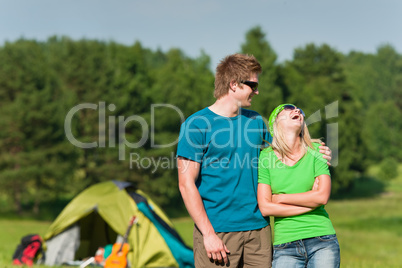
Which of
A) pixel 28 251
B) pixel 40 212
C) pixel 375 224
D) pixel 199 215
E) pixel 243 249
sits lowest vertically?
pixel 375 224

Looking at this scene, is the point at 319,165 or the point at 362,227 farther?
the point at 362,227

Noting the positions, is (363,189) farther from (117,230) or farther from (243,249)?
(243,249)

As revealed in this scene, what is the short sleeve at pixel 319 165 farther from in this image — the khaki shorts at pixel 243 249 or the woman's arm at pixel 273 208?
the khaki shorts at pixel 243 249

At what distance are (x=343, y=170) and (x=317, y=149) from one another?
39266 mm

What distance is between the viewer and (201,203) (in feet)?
9.54

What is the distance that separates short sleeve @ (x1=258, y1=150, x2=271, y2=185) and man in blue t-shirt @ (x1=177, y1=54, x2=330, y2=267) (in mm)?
35

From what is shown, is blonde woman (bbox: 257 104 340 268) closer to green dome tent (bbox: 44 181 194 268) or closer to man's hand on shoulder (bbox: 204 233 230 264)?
man's hand on shoulder (bbox: 204 233 230 264)

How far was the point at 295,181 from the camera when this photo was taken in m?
3.03

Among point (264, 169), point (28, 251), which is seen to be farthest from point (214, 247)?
point (28, 251)

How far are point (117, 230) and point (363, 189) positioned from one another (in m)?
46.5

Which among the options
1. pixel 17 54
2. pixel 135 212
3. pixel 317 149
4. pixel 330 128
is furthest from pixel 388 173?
pixel 317 149

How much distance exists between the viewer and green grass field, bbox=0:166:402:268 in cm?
1816

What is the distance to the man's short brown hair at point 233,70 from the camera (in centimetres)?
305

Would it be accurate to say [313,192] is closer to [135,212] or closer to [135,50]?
[135,212]
